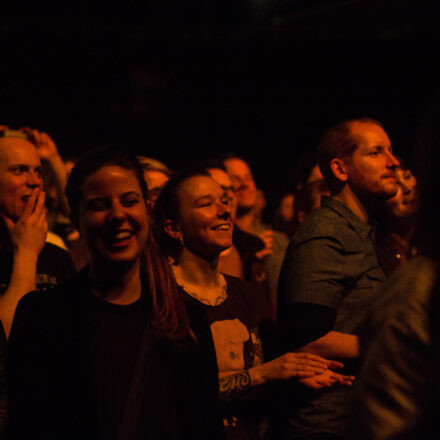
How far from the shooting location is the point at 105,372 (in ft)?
6.18

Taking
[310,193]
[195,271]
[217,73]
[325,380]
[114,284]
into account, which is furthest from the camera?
[217,73]

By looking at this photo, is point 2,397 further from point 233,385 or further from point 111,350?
point 233,385

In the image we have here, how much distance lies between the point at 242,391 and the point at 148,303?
2.29ft

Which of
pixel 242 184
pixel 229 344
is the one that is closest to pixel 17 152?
pixel 229 344

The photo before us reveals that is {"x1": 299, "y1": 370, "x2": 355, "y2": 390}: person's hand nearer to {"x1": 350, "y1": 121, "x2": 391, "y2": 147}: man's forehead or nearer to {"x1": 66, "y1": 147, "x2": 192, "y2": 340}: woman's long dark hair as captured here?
{"x1": 66, "y1": 147, "x2": 192, "y2": 340}: woman's long dark hair

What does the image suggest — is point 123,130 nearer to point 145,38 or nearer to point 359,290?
point 145,38

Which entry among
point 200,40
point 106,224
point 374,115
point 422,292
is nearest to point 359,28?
point 374,115

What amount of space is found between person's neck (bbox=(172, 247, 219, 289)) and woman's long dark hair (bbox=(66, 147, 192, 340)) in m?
0.65

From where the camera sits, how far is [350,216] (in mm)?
2836

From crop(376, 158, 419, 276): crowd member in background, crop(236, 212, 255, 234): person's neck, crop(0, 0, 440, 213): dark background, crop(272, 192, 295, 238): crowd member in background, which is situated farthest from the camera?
crop(0, 0, 440, 213): dark background

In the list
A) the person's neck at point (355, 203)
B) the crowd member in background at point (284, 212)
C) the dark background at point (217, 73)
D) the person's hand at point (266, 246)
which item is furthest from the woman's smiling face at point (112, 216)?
the dark background at point (217, 73)

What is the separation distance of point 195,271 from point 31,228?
710 mm

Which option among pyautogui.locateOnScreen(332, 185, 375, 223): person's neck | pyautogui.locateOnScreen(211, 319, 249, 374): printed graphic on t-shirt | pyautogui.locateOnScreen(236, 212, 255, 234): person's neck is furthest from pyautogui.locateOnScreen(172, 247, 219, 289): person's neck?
pyautogui.locateOnScreen(236, 212, 255, 234): person's neck

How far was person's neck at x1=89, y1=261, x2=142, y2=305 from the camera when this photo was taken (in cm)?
202
